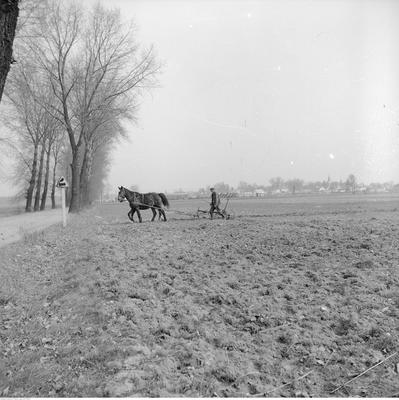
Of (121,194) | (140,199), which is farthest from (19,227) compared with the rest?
(140,199)

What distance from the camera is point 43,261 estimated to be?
1003cm

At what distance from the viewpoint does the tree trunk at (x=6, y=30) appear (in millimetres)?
4406

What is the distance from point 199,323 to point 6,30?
15.8ft

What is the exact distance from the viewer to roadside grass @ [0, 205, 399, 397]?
13.1 ft

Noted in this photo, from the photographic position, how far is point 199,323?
5.45 m

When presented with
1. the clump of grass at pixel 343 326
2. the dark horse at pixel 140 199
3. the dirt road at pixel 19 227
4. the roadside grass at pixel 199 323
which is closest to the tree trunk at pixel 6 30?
the roadside grass at pixel 199 323

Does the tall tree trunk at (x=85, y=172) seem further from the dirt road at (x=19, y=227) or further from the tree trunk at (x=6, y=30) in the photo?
the tree trunk at (x=6, y=30)

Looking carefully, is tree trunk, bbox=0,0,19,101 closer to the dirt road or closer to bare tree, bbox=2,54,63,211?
the dirt road

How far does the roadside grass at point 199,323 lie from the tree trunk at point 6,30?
3.65 m

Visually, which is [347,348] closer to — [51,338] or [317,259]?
[51,338]

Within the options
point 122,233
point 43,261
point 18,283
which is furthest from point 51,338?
point 122,233

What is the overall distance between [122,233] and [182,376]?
12.1m

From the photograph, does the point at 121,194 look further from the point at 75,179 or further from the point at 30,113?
the point at 30,113

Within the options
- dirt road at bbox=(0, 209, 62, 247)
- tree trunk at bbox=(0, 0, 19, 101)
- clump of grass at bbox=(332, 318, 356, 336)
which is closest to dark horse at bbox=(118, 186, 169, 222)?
dirt road at bbox=(0, 209, 62, 247)
